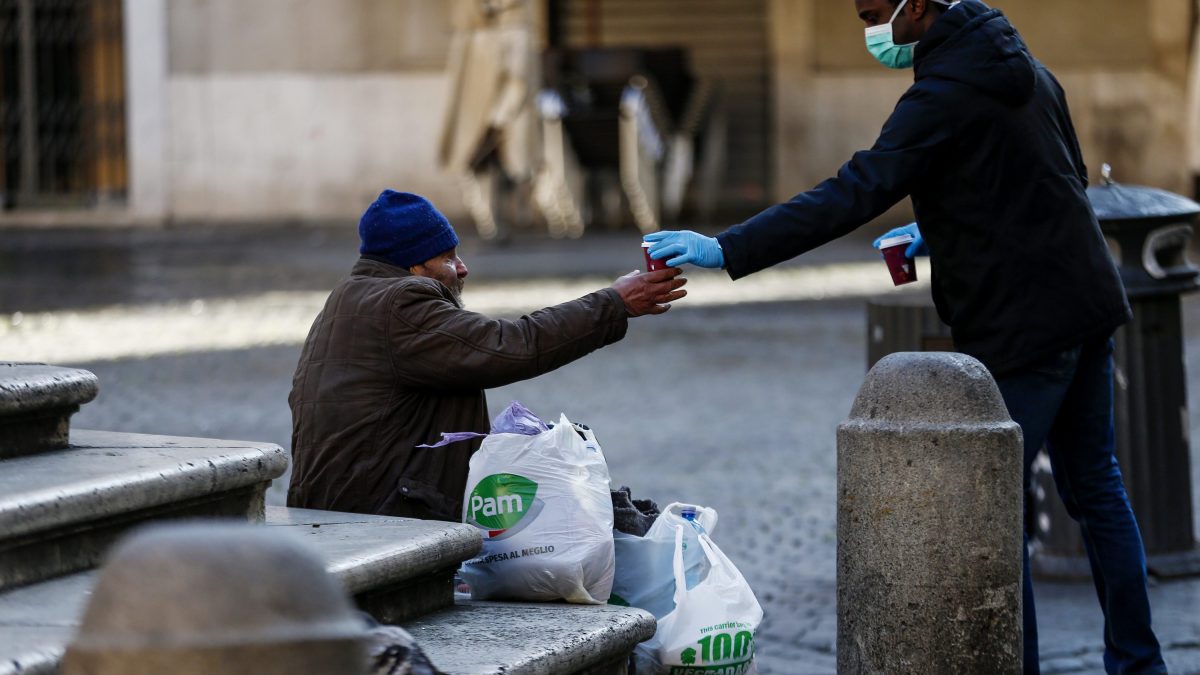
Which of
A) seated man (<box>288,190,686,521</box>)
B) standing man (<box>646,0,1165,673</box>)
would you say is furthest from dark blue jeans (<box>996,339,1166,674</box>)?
seated man (<box>288,190,686,521</box>)

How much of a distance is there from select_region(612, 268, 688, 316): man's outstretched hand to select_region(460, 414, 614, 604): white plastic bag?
0.34 meters

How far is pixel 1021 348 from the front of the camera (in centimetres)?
416

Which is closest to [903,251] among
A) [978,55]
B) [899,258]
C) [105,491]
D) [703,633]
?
[899,258]

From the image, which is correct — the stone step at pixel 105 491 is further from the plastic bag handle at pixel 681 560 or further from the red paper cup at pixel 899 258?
the red paper cup at pixel 899 258

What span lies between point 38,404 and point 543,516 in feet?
3.75

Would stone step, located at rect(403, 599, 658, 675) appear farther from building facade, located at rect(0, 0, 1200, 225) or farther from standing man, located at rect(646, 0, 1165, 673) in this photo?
building facade, located at rect(0, 0, 1200, 225)

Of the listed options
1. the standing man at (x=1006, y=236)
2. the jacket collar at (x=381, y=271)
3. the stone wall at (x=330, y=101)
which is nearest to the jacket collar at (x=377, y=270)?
the jacket collar at (x=381, y=271)

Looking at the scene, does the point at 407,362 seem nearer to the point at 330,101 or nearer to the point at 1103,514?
the point at 1103,514

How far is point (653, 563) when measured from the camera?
4.15 meters

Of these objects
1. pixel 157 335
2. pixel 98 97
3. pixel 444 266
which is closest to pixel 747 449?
pixel 444 266

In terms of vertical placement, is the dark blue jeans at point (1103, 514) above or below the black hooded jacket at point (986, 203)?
below

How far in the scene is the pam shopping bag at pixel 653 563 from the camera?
13.6ft

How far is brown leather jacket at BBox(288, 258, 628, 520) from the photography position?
158 inches

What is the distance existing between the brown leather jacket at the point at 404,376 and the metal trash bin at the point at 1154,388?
214 centimetres
